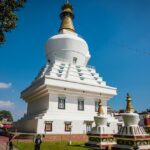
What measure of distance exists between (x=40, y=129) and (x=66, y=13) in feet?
88.1

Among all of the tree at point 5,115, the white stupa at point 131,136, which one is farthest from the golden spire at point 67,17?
the tree at point 5,115

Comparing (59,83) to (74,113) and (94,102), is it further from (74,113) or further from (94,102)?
(94,102)

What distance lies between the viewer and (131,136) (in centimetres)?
1627

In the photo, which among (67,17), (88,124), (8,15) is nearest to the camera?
(8,15)

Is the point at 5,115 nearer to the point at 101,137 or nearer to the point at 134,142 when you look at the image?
the point at 101,137

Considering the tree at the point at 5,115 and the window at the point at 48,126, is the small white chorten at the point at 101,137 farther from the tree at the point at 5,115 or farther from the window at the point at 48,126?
the tree at the point at 5,115

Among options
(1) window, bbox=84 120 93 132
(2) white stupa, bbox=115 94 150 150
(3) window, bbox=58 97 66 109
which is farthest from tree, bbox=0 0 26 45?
(1) window, bbox=84 120 93 132

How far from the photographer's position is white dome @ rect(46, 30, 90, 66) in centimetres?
3619

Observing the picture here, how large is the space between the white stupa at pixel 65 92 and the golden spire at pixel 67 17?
226 cm

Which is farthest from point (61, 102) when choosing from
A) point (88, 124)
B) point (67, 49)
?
point (67, 49)

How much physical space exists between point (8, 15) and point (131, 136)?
1237 cm

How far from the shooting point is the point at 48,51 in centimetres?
3784

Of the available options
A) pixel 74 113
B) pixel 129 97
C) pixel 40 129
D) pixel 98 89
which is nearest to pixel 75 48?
pixel 98 89

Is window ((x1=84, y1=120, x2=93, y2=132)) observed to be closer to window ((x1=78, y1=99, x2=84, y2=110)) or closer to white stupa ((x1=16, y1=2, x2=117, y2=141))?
white stupa ((x1=16, y1=2, x2=117, y2=141))
